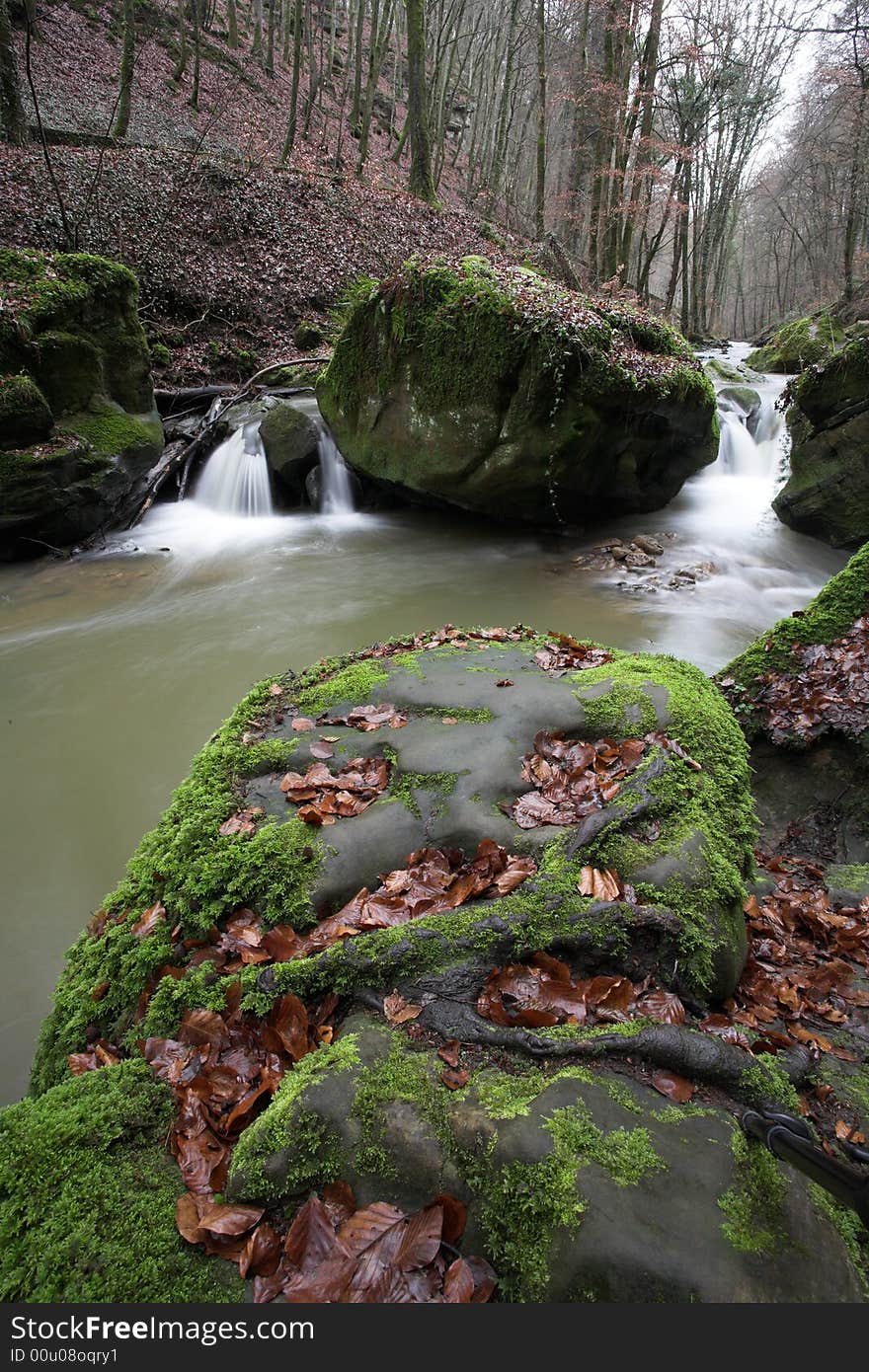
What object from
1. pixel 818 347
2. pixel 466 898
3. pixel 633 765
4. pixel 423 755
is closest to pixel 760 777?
pixel 633 765

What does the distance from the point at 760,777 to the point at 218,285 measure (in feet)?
51.2

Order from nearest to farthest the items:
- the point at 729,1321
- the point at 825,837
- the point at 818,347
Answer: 1. the point at 729,1321
2. the point at 825,837
3. the point at 818,347

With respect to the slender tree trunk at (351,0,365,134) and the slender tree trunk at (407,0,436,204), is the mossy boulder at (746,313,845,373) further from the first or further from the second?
the slender tree trunk at (351,0,365,134)

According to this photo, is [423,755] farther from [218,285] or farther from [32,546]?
[218,285]

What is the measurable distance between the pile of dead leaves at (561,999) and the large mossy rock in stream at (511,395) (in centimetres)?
766

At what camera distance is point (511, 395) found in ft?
27.8

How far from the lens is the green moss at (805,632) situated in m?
4.05

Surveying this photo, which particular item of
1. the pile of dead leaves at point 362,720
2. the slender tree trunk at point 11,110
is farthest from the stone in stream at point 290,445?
the slender tree trunk at point 11,110

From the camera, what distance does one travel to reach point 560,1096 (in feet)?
5.04

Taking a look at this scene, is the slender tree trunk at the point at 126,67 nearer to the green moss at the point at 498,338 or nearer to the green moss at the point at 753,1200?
the green moss at the point at 498,338

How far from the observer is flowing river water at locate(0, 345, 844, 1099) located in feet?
14.5

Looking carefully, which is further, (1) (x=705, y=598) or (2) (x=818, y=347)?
(2) (x=818, y=347)

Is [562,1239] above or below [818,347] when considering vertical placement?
below

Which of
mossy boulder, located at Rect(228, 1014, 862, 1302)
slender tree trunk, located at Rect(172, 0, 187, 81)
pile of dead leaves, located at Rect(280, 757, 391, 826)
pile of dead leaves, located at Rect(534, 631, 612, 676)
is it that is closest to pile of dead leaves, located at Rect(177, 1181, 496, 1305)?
mossy boulder, located at Rect(228, 1014, 862, 1302)
